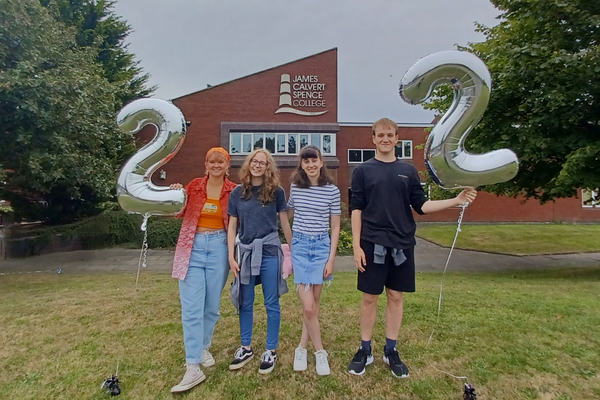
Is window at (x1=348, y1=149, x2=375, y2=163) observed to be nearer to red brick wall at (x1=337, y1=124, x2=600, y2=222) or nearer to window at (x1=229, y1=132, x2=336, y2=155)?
red brick wall at (x1=337, y1=124, x2=600, y2=222)

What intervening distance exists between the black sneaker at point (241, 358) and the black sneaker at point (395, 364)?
116 centimetres

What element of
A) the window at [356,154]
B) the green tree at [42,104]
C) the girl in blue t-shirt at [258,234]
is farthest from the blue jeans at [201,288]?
the window at [356,154]

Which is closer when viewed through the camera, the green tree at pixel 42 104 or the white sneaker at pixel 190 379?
the white sneaker at pixel 190 379

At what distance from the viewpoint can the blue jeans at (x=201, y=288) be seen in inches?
107

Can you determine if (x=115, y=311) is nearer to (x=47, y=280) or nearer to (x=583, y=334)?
(x=47, y=280)

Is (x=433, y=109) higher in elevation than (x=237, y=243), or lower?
higher

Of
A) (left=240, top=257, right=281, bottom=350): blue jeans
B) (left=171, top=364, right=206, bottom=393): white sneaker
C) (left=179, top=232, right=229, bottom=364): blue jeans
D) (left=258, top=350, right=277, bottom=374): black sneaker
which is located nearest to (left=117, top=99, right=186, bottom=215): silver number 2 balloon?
(left=179, top=232, right=229, bottom=364): blue jeans

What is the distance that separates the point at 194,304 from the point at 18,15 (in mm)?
7257

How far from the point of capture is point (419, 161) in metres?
21.9

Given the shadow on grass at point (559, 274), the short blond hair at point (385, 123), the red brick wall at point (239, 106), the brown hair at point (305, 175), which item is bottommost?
the shadow on grass at point (559, 274)

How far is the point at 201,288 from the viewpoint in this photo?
2781mm

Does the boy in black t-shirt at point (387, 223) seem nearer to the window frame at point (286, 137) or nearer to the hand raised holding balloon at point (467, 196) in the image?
the hand raised holding balloon at point (467, 196)

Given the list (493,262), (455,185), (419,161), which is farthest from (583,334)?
(419,161)

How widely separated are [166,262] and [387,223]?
29.9 feet
